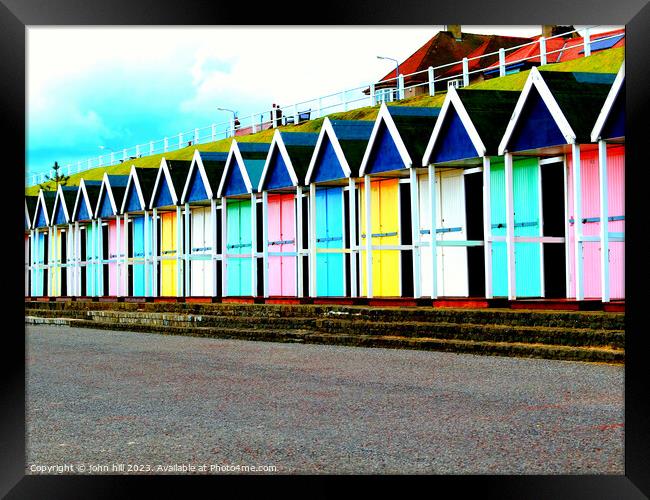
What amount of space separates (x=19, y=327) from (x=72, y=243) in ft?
108

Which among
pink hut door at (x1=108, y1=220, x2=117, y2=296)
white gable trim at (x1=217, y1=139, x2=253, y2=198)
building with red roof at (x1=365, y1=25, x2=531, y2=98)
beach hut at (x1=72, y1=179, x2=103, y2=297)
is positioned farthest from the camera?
building with red roof at (x1=365, y1=25, x2=531, y2=98)

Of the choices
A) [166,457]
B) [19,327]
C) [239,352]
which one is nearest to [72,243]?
[239,352]

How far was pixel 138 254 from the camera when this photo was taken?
31828 mm

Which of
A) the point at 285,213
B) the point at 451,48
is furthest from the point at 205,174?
the point at 451,48

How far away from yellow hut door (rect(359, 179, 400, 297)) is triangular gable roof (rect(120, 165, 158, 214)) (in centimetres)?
1016

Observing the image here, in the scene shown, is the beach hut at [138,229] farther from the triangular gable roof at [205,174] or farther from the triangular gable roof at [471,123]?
the triangular gable roof at [471,123]

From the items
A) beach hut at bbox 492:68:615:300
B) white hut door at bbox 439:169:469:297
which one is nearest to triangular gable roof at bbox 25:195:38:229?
white hut door at bbox 439:169:469:297

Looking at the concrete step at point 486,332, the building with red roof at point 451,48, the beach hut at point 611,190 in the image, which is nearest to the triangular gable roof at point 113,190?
the concrete step at point 486,332

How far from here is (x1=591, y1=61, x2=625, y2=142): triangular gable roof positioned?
13.9m

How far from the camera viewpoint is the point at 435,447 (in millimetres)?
7344

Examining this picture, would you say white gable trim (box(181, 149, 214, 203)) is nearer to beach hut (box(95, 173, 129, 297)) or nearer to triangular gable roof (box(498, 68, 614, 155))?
beach hut (box(95, 173, 129, 297))

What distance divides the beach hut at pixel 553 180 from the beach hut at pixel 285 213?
20.7 ft
